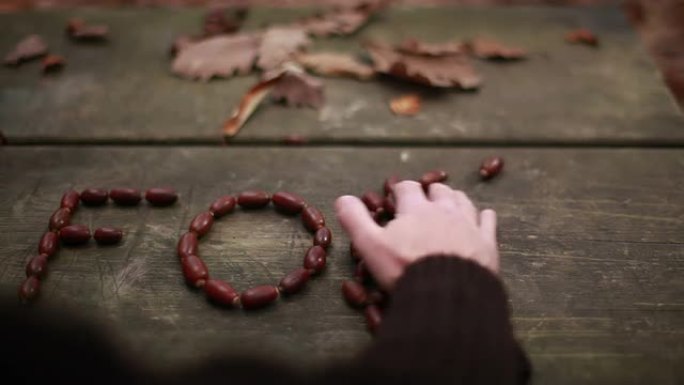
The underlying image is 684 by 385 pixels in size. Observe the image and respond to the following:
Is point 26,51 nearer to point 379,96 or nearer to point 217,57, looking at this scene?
point 217,57

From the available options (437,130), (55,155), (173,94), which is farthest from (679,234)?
(55,155)

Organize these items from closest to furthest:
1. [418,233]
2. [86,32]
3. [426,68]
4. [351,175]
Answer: [418,233] → [351,175] → [426,68] → [86,32]

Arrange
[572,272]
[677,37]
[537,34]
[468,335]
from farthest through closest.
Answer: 1. [677,37]
2. [537,34]
3. [572,272]
4. [468,335]

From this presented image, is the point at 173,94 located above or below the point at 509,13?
below

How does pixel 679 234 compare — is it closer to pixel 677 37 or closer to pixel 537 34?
pixel 537 34

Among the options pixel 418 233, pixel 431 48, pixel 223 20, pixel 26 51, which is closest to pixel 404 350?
pixel 418 233

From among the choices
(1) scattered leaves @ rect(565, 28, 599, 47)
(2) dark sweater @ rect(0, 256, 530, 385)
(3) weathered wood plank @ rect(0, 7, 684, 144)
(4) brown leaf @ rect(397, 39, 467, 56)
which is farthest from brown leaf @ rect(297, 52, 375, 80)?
(2) dark sweater @ rect(0, 256, 530, 385)

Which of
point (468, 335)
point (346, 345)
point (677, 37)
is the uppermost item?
point (468, 335)

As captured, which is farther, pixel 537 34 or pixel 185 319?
pixel 537 34
